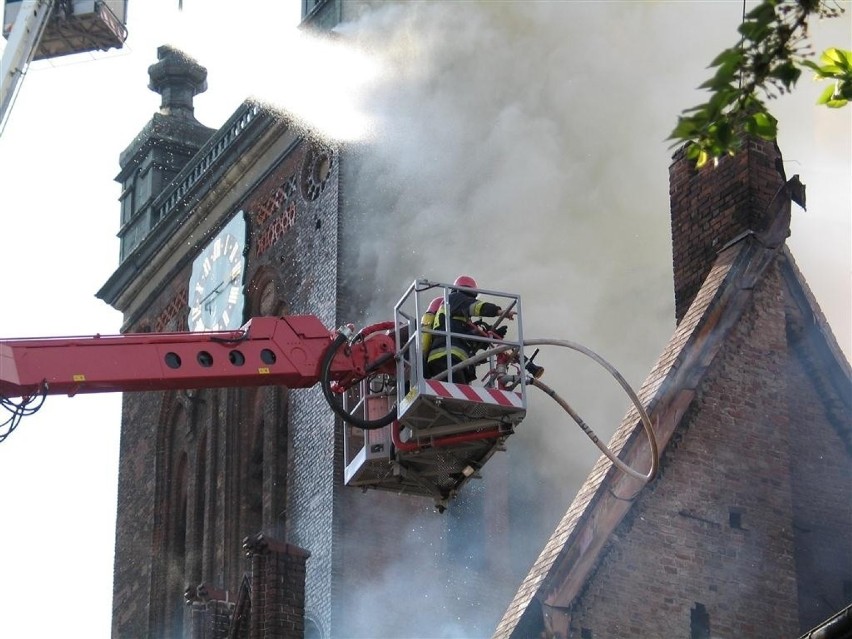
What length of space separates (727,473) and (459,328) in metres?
2.88

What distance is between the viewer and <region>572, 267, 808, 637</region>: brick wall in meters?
16.8

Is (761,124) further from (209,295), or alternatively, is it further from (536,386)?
(209,295)

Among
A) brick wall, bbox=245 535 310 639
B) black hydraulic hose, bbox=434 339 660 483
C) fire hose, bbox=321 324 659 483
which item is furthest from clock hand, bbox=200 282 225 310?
black hydraulic hose, bbox=434 339 660 483

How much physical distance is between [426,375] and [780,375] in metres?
3.87

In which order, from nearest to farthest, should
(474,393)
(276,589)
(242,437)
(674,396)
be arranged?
1. (474,393)
2. (674,396)
3. (276,589)
4. (242,437)

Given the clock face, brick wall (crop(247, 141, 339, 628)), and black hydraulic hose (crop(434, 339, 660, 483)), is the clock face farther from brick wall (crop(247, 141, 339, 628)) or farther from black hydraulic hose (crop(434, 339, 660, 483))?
black hydraulic hose (crop(434, 339, 660, 483))

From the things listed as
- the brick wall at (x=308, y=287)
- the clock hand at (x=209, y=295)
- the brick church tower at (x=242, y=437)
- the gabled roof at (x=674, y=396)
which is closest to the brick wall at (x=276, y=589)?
the brick church tower at (x=242, y=437)

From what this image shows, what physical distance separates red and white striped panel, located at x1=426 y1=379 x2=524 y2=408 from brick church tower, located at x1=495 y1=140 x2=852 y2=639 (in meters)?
1.84

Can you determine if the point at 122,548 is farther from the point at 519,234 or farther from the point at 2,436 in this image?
the point at 2,436

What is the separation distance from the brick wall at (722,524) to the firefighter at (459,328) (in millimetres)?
2055

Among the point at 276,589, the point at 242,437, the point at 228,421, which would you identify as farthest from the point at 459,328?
the point at 228,421

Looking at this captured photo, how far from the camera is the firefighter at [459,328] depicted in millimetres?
15438

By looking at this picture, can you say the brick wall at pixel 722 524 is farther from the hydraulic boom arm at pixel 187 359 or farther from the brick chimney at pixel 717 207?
the hydraulic boom arm at pixel 187 359

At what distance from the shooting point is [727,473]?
57.5 feet
